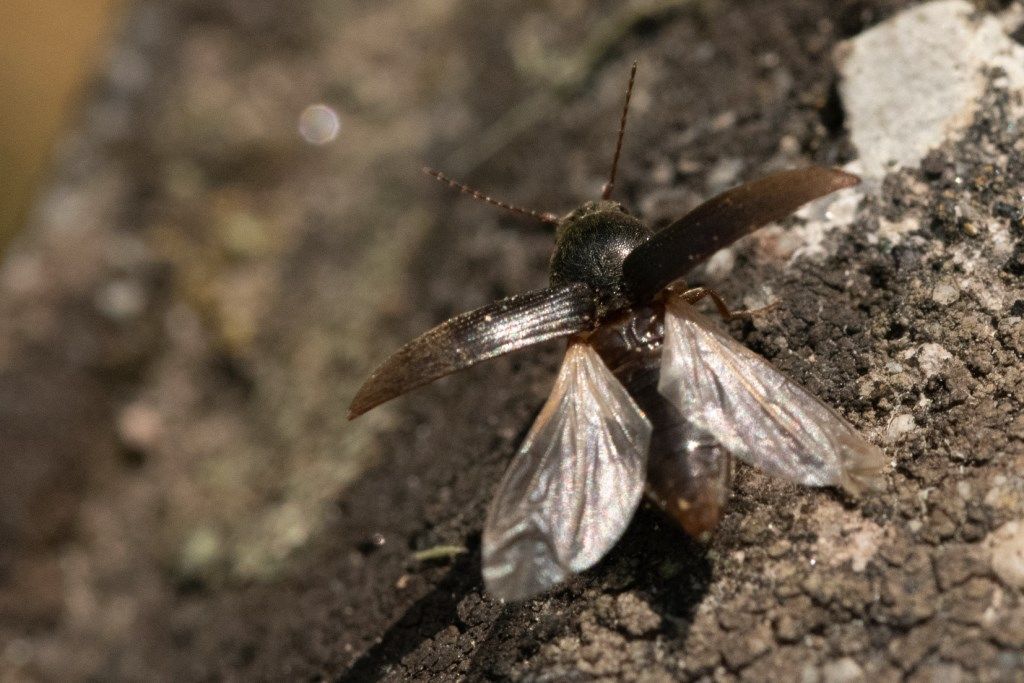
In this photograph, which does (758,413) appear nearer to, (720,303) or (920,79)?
(720,303)

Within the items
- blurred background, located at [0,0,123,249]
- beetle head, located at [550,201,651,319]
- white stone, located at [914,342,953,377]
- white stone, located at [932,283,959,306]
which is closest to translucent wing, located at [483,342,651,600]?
beetle head, located at [550,201,651,319]

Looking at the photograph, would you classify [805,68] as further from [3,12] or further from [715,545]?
[3,12]

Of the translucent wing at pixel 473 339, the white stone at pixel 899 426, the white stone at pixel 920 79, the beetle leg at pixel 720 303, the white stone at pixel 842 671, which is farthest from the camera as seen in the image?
the white stone at pixel 920 79

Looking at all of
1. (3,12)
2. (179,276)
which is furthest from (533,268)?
(3,12)

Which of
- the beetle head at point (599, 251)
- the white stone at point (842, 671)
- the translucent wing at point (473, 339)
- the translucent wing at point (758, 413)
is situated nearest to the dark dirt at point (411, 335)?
the white stone at point (842, 671)

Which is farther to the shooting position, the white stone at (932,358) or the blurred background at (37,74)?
the blurred background at (37,74)

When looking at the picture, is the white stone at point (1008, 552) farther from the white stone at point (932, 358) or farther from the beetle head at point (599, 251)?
the beetle head at point (599, 251)
